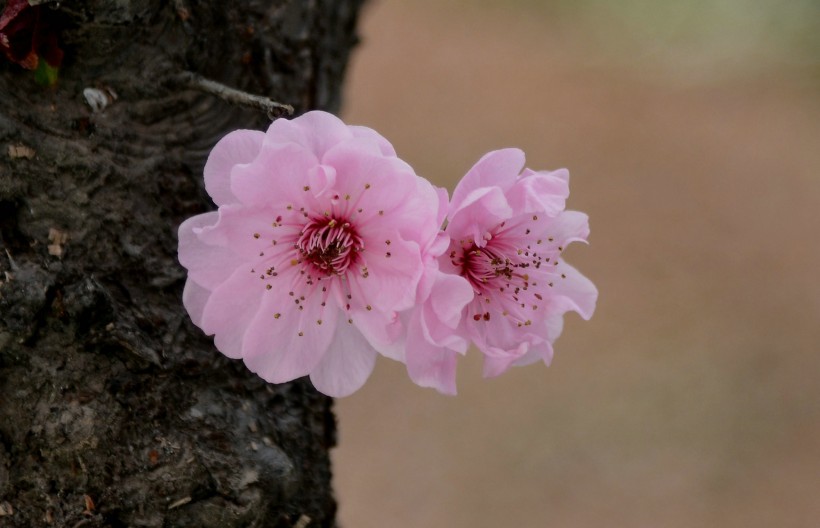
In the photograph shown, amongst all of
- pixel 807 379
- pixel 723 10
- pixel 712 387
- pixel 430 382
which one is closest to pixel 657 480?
pixel 712 387

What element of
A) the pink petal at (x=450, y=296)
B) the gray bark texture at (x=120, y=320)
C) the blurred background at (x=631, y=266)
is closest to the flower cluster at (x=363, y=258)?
the pink petal at (x=450, y=296)

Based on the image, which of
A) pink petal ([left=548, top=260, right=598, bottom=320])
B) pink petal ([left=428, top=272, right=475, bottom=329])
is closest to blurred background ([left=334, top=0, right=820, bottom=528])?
pink petal ([left=548, top=260, right=598, bottom=320])

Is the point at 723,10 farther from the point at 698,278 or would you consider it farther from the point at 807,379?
the point at 807,379

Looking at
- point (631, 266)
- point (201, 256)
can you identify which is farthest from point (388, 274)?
point (631, 266)

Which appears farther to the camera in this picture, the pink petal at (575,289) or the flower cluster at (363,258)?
the pink petal at (575,289)

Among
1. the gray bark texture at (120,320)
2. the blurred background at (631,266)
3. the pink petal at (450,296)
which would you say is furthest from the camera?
the blurred background at (631,266)

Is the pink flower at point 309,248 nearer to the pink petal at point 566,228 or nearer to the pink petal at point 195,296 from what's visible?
the pink petal at point 195,296

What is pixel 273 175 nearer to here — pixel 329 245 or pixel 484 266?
pixel 329 245
